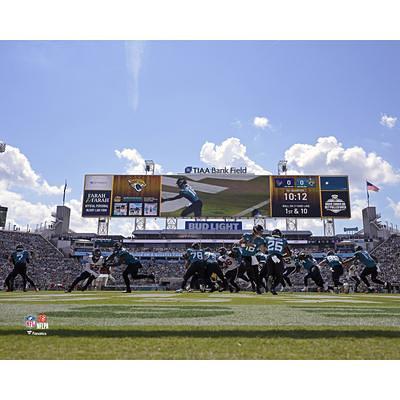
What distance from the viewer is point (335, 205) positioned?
4209 centimetres

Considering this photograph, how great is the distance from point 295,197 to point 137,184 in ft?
59.7

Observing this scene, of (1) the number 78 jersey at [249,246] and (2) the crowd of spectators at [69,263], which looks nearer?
(1) the number 78 jersey at [249,246]

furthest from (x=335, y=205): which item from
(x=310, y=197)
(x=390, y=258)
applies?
(x=390, y=258)

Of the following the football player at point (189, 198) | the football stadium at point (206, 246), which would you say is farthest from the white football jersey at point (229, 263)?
the football player at point (189, 198)

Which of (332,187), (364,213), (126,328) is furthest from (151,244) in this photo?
(126,328)

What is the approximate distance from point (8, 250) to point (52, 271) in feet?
18.1

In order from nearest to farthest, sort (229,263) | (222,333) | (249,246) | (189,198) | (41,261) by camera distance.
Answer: (222,333) → (249,246) → (229,263) → (41,261) → (189,198)

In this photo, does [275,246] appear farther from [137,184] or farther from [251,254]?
[137,184]

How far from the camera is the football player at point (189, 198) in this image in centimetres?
4416

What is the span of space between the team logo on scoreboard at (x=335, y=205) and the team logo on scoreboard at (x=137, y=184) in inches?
826

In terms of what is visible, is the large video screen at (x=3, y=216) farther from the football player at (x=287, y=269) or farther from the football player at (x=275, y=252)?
the football player at (x=275, y=252)

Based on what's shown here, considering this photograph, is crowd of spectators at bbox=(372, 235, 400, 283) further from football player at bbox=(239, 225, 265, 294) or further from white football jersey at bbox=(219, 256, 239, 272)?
football player at bbox=(239, 225, 265, 294)

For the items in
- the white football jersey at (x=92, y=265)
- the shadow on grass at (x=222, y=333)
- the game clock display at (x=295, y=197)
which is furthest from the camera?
the game clock display at (x=295, y=197)
